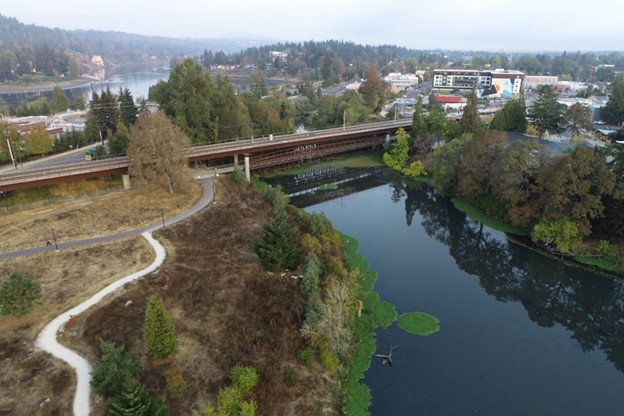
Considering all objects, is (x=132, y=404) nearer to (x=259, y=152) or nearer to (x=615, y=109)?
(x=259, y=152)

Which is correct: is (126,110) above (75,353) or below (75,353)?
above

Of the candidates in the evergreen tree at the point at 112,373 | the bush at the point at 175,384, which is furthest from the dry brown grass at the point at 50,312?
the bush at the point at 175,384

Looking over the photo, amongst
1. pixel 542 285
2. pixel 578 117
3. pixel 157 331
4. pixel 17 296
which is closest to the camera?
pixel 157 331

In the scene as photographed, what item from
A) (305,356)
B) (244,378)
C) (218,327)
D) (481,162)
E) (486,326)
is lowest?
(486,326)

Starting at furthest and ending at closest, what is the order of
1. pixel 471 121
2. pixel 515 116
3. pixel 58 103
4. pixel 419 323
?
pixel 58 103 < pixel 515 116 < pixel 471 121 < pixel 419 323

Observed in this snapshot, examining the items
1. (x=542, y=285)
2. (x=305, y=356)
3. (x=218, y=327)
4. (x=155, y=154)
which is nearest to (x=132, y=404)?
(x=218, y=327)

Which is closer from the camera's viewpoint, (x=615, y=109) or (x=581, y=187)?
(x=581, y=187)

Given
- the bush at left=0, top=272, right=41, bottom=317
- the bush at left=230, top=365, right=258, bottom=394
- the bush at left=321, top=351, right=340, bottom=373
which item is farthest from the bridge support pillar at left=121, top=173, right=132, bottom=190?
the bush at left=321, top=351, right=340, bottom=373
